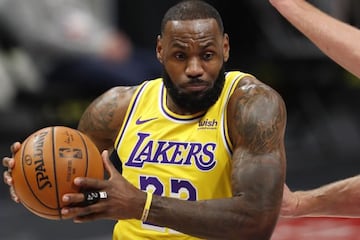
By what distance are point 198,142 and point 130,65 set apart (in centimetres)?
630

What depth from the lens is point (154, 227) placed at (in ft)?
17.0

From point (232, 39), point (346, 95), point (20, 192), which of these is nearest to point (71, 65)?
point (232, 39)

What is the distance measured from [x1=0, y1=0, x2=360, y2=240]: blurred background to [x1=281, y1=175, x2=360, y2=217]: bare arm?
14.3 ft

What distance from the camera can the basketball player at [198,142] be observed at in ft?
15.5

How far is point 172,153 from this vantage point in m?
5.21

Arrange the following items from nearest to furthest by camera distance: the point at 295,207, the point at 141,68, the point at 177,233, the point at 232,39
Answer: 1. the point at 177,233
2. the point at 295,207
3. the point at 141,68
4. the point at 232,39

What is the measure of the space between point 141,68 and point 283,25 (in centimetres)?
252

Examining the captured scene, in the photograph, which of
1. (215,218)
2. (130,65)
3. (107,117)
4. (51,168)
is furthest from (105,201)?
(130,65)

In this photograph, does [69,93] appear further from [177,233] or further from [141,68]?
[177,233]

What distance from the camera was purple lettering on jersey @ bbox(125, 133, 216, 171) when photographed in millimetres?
5121

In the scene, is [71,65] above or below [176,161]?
below

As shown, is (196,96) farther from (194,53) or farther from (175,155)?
(175,155)

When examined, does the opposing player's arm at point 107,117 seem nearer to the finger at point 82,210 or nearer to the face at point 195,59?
the face at point 195,59

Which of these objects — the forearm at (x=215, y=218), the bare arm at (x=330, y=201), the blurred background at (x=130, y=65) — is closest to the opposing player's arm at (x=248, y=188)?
the forearm at (x=215, y=218)
